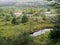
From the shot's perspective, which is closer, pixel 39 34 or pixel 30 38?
pixel 30 38

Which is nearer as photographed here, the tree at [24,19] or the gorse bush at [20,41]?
the gorse bush at [20,41]

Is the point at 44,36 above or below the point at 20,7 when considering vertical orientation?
below

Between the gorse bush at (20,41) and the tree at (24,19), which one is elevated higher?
the tree at (24,19)

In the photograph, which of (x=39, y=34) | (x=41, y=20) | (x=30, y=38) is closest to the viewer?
(x=30, y=38)

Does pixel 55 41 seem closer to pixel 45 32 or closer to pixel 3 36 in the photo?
pixel 45 32

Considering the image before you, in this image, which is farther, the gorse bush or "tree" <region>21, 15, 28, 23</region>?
"tree" <region>21, 15, 28, 23</region>

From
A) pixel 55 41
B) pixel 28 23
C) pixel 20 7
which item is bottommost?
pixel 55 41

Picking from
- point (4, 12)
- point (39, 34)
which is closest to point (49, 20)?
point (39, 34)

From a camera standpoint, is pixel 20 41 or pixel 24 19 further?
pixel 24 19

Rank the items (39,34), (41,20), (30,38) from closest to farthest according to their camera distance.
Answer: (30,38) < (39,34) < (41,20)

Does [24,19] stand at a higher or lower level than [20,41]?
higher

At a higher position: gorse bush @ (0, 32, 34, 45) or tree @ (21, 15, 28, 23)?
tree @ (21, 15, 28, 23)
